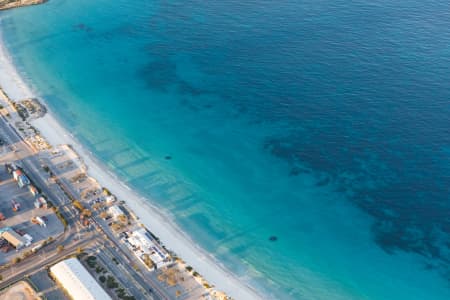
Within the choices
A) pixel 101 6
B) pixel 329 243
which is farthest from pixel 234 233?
pixel 101 6

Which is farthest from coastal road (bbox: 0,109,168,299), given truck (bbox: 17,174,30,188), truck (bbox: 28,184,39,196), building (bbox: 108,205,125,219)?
building (bbox: 108,205,125,219)

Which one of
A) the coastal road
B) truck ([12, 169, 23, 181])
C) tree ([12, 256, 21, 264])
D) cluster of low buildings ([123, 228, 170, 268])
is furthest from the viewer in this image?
truck ([12, 169, 23, 181])

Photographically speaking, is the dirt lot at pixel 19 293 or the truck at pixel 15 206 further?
the truck at pixel 15 206

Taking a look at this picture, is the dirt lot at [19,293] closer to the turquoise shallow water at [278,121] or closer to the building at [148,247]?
the building at [148,247]

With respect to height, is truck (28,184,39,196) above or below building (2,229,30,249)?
above

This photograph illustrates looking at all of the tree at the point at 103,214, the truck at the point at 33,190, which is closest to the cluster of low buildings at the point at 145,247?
the tree at the point at 103,214

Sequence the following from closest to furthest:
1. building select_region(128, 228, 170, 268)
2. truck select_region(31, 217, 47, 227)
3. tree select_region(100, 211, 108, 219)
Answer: building select_region(128, 228, 170, 268) < truck select_region(31, 217, 47, 227) < tree select_region(100, 211, 108, 219)

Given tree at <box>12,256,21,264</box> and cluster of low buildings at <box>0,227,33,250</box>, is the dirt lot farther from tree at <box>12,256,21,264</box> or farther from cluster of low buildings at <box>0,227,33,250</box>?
cluster of low buildings at <box>0,227,33,250</box>
